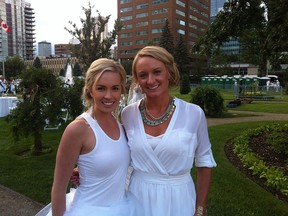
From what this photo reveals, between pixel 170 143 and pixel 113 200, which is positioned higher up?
pixel 170 143

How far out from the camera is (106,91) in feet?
6.54

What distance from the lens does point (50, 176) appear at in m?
5.85

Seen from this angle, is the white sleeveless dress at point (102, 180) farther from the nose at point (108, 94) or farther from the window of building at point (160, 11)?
the window of building at point (160, 11)

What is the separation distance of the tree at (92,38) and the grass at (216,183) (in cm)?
1058

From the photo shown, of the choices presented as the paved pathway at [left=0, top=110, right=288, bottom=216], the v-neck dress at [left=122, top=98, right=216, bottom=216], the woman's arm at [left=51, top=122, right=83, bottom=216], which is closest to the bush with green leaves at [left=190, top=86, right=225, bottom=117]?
the paved pathway at [left=0, top=110, right=288, bottom=216]

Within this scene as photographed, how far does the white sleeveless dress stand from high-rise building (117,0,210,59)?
287 feet

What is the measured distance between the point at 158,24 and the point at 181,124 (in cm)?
9342

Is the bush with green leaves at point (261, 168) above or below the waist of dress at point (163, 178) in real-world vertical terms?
below

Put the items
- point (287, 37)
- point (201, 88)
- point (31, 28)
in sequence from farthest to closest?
1. point (31, 28)
2. point (201, 88)
3. point (287, 37)

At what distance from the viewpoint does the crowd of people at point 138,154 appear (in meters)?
1.90

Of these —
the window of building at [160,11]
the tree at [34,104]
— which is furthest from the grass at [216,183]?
the window of building at [160,11]

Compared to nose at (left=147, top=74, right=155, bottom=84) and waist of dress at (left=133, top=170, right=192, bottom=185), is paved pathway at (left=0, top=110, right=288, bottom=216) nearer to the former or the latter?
waist of dress at (left=133, top=170, right=192, bottom=185)

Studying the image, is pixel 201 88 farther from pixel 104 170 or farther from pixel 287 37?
pixel 104 170

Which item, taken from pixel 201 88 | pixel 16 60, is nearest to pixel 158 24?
pixel 16 60
